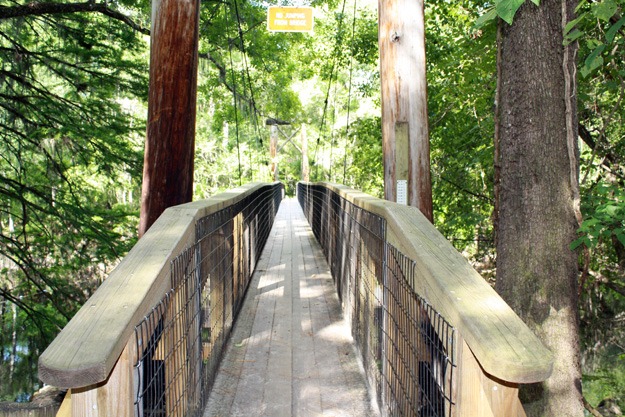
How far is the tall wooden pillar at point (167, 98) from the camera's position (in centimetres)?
527

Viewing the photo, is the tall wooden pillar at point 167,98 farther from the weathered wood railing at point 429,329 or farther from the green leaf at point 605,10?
the green leaf at point 605,10

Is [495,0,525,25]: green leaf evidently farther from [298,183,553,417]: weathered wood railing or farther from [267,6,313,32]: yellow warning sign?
[267,6,313,32]: yellow warning sign

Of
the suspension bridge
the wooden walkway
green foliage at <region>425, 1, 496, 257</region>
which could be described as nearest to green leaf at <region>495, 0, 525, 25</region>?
the suspension bridge

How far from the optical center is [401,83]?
5.04 meters

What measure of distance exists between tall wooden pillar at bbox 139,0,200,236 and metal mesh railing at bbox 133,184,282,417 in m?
0.71

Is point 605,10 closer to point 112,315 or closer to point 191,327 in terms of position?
point 191,327

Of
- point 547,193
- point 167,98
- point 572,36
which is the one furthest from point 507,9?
point 167,98

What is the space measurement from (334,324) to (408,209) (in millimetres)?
2152

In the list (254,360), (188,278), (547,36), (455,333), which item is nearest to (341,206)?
(254,360)

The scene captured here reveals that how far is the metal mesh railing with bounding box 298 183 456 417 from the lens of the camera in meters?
2.15

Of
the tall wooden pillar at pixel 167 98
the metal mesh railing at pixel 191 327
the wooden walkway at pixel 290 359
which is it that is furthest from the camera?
the tall wooden pillar at pixel 167 98

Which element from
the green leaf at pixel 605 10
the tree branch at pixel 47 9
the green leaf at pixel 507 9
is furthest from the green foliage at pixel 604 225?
the tree branch at pixel 47 9

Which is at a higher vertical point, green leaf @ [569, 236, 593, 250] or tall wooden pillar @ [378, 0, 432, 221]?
tall wooden pillar @ [378, 0, 432, 221]

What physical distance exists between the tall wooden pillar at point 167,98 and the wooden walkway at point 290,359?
127 centimetres
